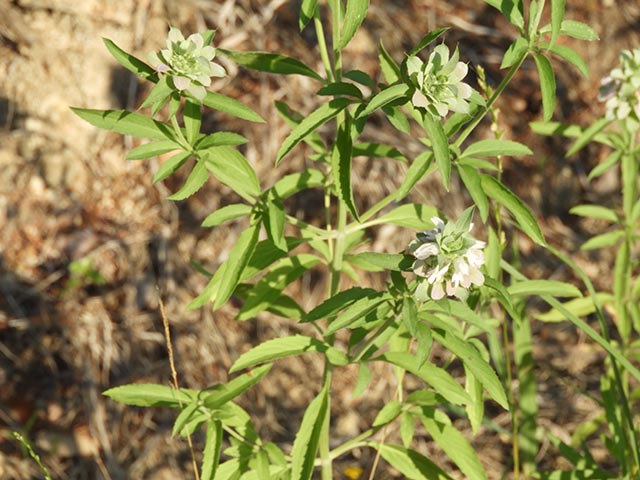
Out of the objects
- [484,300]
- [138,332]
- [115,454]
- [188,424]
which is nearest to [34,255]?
[138,332]

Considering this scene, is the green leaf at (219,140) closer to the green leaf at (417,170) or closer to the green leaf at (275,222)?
the green leaf at (275,222)

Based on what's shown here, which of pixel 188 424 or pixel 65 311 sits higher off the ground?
pixel 188 424

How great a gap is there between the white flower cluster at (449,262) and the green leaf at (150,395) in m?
0.74

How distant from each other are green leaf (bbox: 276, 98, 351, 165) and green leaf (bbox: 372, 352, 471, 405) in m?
0.60

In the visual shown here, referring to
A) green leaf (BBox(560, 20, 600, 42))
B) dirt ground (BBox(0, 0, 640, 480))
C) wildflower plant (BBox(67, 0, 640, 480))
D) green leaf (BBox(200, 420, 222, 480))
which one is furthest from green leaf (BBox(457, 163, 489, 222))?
dirt ground (BBox(0, 0, 640, 480))

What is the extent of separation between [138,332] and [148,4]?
1.66 metres

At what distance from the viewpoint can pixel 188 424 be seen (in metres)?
2.08

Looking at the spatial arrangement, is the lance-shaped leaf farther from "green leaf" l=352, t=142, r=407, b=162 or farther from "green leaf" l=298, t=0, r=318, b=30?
"green leaf" l=298, t=0, r=318, b=30

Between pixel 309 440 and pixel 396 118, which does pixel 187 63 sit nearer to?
pixel 396 118

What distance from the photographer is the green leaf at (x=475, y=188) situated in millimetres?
1865

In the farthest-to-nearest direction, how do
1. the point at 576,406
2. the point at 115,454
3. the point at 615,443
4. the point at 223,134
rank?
the point at 576,406
the point at 115,454
the point at 615,443
the point at 223,134

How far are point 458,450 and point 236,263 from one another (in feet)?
2.59

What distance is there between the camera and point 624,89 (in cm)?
228

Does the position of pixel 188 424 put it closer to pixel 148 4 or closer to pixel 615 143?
pixel 615 143
